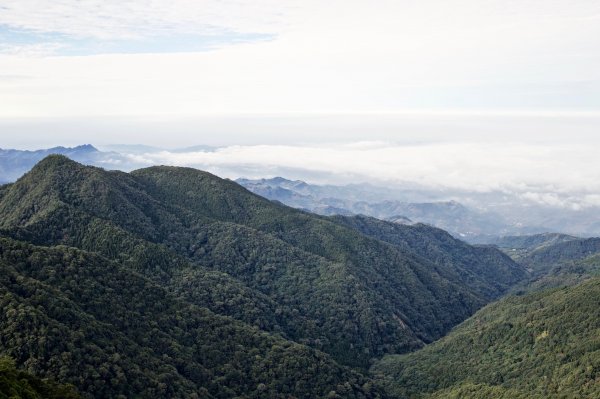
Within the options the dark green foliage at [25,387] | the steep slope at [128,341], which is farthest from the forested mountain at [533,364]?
the dark green foliage at [25,387]

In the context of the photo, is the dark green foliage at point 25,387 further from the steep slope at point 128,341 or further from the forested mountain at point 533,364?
the forested mountain at point 533,364

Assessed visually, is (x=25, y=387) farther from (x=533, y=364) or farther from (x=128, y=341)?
(x=533, y=364)

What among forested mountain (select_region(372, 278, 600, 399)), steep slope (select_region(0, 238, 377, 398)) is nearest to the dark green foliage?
steep slope (select_region(0, 238, 377, 398))

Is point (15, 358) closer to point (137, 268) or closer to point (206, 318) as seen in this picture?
point (206, 318)

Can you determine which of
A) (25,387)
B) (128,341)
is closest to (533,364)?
(128,341)

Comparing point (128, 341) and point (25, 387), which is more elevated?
point (25, 387)
